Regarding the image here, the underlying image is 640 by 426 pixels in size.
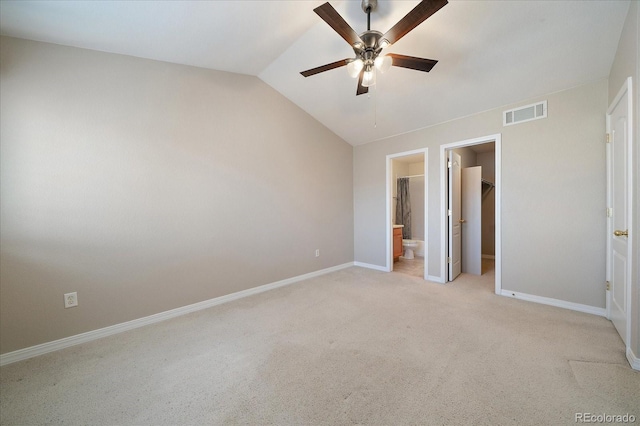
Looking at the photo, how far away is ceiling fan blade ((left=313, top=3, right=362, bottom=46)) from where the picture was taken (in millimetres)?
1559

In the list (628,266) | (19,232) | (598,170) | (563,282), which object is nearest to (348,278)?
(563,282)

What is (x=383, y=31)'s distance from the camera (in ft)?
7.91

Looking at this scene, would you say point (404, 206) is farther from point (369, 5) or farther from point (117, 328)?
point (117, 328)

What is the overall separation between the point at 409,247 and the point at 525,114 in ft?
10.9

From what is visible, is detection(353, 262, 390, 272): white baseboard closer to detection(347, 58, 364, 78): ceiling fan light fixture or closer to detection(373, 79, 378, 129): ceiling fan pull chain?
detection(373, 79, 378, 129): ceiling fan pull chain

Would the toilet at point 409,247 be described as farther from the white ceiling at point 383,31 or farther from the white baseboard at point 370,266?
the white ceiling at point 383,31

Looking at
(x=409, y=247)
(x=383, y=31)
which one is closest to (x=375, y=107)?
(x=383, y=31)

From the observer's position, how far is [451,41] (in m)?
2.35

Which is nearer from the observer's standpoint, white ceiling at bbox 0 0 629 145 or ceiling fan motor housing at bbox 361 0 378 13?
white ceiling at bbox 0 0 629 145

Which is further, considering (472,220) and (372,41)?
(472,220)

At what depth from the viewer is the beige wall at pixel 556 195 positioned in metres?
2.55

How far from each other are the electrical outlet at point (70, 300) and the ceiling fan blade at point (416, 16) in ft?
11.3

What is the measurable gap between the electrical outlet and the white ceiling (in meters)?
2.19

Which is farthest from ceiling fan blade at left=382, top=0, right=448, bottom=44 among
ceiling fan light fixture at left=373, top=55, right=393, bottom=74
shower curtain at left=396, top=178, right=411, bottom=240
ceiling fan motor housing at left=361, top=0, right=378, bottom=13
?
shower curtain at left=396, top=178, right=411, bottom=240
